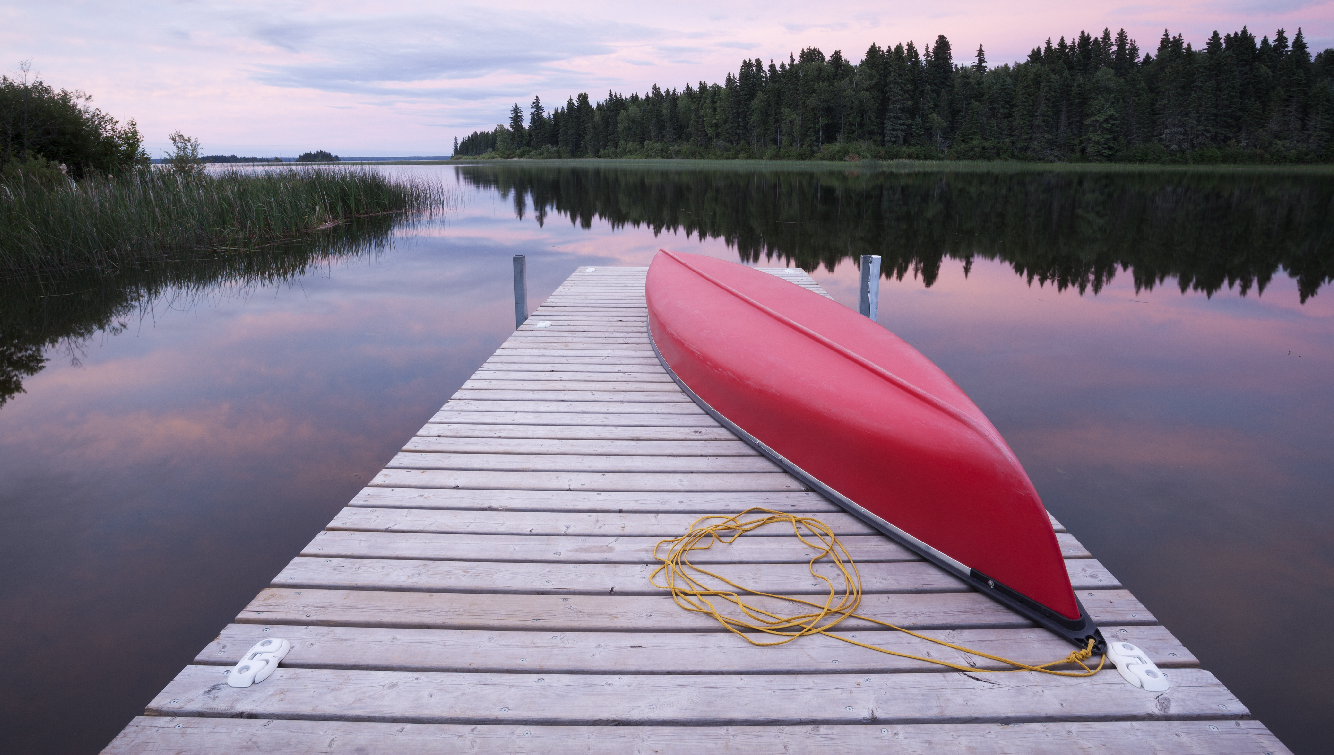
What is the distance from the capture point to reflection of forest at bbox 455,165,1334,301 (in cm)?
1004

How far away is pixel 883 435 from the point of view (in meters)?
2.13

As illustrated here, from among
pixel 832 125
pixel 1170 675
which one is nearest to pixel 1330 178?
pixel 832 125

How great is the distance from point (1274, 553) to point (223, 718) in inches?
145

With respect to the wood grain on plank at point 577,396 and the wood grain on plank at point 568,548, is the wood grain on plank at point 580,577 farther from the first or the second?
the wood grain on plank at point 577,396

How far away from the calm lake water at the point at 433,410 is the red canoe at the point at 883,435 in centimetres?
99

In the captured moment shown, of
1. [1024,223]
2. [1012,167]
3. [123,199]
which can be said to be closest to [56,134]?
[123,199]

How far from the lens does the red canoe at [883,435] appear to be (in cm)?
179

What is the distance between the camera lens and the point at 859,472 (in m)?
2.24

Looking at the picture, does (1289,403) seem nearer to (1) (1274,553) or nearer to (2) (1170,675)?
(1) (1274,553)

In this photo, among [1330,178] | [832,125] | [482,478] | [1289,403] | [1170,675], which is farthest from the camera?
[832,125]

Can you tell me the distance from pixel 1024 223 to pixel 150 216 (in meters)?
15.4

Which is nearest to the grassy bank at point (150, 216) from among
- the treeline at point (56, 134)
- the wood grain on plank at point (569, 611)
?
the treeline at point (56, 134)

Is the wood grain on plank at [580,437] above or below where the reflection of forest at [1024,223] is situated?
below

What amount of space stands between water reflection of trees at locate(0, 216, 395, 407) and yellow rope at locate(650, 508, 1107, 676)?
194 inches
